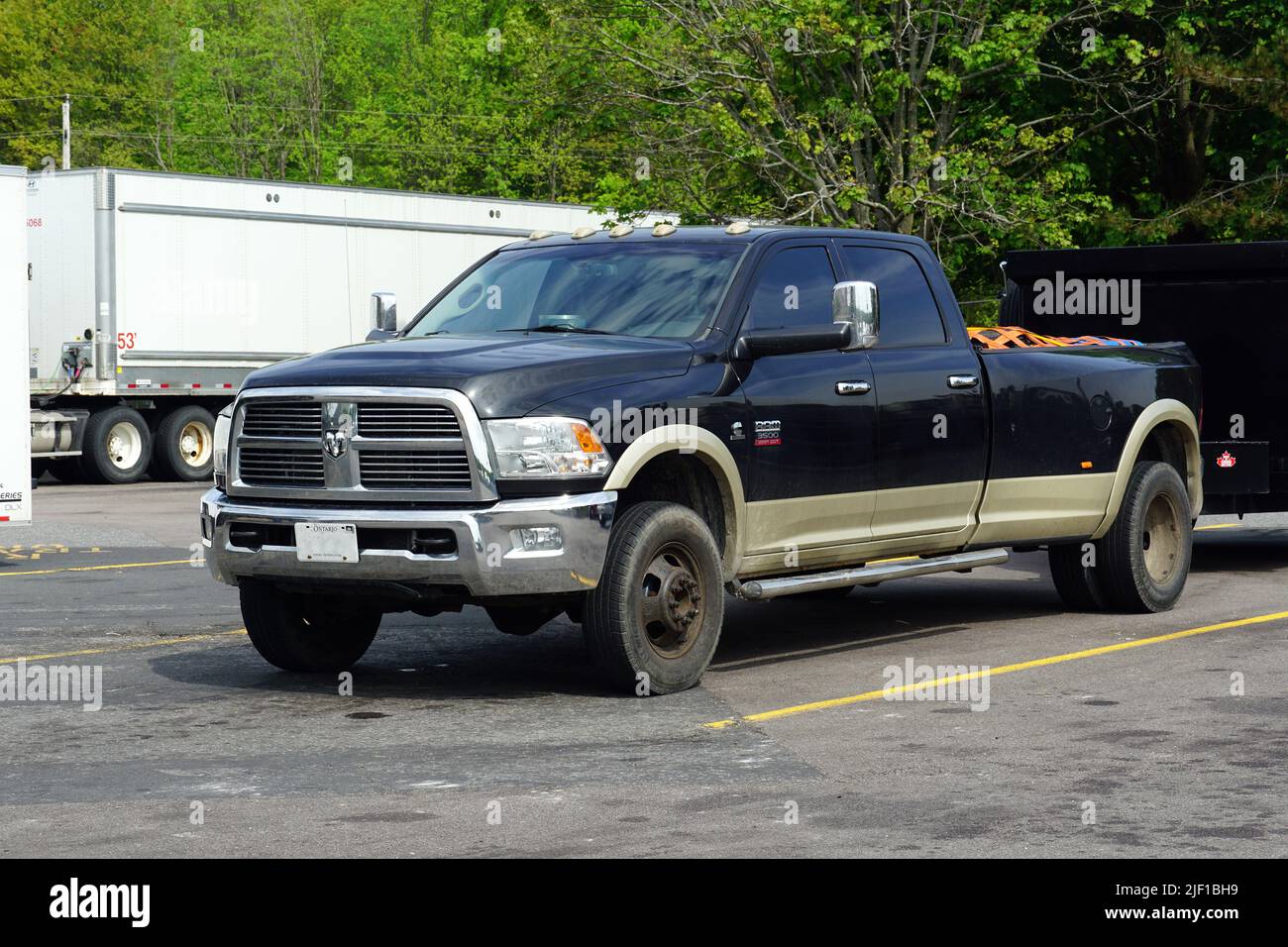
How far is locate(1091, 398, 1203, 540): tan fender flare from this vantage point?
11750 mm

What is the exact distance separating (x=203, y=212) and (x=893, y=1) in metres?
10.5

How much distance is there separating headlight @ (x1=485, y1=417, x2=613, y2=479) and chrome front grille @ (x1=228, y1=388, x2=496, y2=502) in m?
0.07

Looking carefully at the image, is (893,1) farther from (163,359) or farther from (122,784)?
(122,784)

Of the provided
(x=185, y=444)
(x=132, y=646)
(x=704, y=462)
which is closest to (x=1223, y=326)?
(x=704, y=462)

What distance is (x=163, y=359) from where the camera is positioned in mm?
28531

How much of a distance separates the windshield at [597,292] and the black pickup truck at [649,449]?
2cm

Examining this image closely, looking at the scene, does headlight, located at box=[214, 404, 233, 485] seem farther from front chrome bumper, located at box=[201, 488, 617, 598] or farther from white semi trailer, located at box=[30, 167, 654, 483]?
white semi trailer, located at box=[30, 167, 654, 483]

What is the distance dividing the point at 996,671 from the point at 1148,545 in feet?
9.09

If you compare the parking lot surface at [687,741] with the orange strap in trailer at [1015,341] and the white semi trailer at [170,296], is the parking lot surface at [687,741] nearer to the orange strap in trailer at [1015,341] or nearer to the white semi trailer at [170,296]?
the orange strap in trailer at [1015,341]

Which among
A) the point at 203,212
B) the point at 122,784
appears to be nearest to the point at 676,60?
the point at 203,212

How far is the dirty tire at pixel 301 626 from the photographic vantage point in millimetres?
9578

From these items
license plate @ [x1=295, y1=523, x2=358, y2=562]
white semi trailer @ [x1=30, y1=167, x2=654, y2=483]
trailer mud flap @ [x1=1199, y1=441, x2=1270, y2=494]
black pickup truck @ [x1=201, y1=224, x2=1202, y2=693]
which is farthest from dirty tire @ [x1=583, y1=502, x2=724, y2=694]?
white semi trailer @ [x1=30, y1=167, x2=654, y2=483]

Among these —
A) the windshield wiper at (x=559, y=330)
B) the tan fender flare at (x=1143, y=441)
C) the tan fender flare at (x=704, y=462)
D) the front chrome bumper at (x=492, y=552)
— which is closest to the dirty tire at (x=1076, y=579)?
the tan fender flare at (x=1143, y=441)

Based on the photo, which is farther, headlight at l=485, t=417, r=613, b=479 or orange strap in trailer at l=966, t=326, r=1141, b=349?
orange strap in trailer at l=966, t=326, r=1141, b=349
